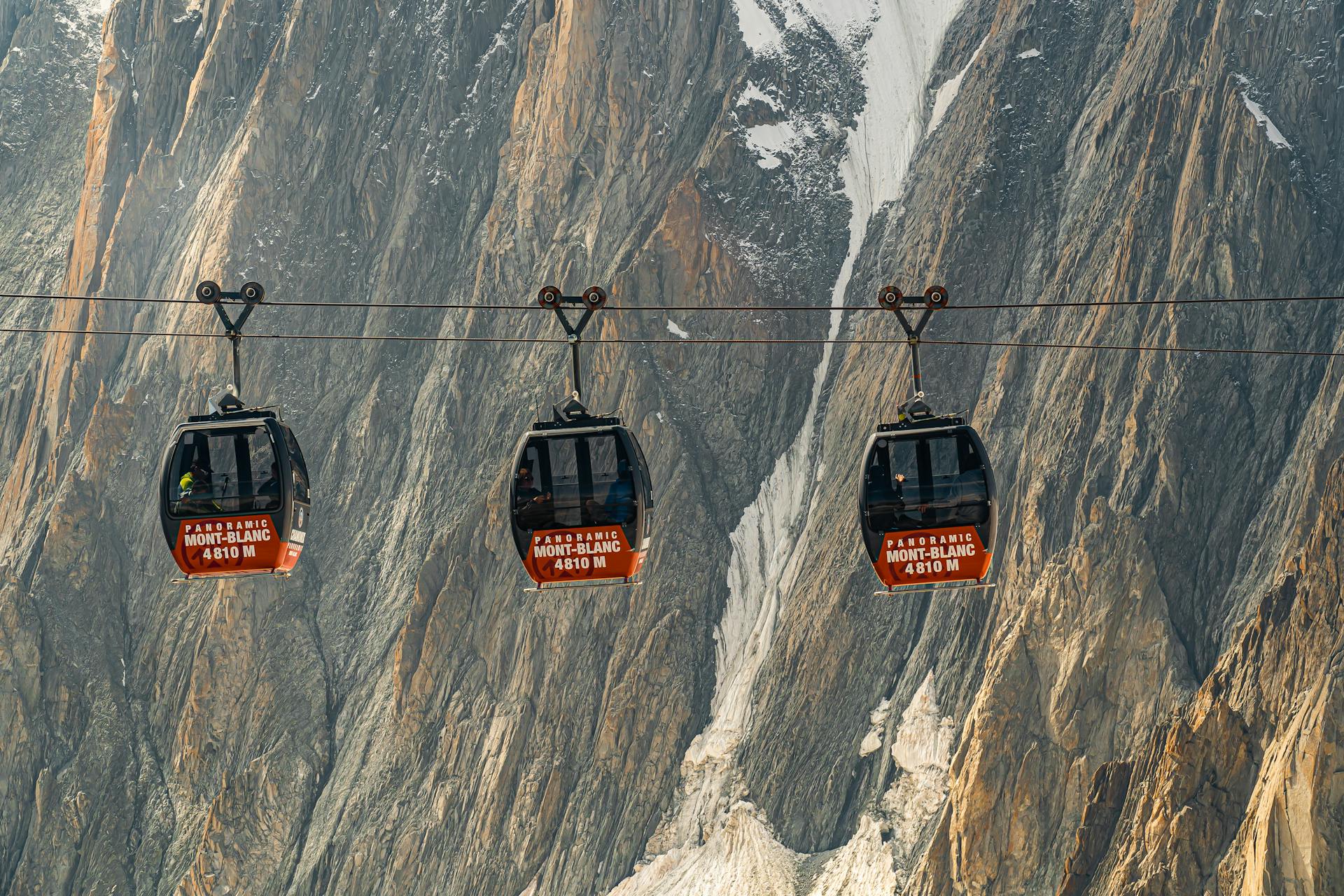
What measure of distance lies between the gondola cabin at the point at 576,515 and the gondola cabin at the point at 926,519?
3.07m

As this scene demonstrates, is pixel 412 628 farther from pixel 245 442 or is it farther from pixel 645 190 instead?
pixel 245 442

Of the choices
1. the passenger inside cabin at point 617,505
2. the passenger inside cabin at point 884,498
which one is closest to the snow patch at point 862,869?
the passenger inside cabin at point 884,498

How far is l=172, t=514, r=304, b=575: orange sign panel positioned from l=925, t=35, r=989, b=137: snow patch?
190 feet

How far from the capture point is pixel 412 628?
69.6 metres

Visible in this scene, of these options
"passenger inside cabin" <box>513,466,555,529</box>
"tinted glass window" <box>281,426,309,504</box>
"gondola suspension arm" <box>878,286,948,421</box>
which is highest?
"gondola suspension arm" <box>878,286,948,421</box>

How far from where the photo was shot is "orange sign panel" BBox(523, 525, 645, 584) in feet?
86.8

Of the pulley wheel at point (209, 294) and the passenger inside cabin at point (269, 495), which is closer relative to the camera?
the pulley wheel at point (209, 294)

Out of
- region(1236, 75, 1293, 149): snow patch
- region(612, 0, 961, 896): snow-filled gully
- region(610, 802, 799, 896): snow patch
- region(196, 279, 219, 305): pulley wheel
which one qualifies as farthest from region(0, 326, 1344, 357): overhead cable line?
region(196, 279, 219, 305): pulley wheel

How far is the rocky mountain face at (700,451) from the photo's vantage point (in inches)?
2275

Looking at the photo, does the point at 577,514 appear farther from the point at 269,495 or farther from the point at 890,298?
the point at 890,298

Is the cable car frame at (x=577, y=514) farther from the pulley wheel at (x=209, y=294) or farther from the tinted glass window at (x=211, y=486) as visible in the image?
the pulley wheel at (x=209, y=294)

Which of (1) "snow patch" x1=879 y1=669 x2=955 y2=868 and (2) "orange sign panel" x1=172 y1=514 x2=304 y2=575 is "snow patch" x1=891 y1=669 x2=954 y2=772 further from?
(2) "orange sign panel" x1=172 y1=514 x2=304 y2=575

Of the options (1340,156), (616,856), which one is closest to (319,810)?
(616,856)

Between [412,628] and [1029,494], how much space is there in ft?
73.4
